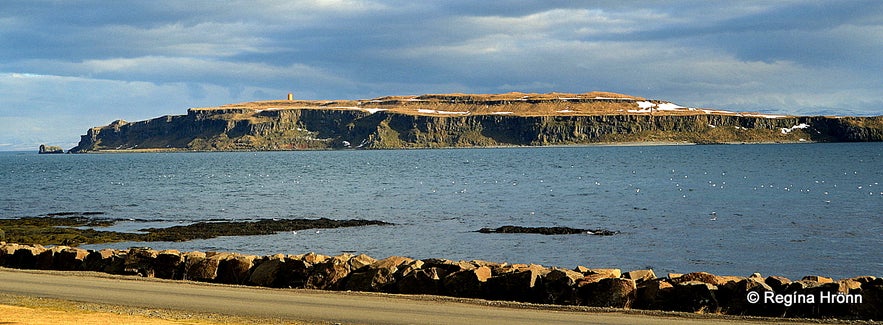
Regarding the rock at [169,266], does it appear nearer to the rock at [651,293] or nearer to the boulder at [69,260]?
the boulder at [69,260]

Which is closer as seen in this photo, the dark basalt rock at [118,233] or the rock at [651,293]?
the rock at [651,293]

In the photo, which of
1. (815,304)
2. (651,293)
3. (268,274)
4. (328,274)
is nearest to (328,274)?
(328,274)

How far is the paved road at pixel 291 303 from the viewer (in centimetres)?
1688

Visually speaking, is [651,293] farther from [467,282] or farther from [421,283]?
[421,283]

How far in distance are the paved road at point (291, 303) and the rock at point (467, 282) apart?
2.49 ft

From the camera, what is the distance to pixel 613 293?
709 inches

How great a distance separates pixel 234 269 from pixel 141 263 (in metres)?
3.27

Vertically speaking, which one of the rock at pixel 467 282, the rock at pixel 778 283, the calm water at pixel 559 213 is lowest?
the calm water at pixel 559 213

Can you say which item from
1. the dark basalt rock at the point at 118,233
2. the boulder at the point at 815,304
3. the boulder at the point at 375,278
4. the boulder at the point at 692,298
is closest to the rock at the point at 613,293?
the boulder at the point at 692,298

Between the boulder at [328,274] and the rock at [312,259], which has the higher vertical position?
the rock at [312,259]

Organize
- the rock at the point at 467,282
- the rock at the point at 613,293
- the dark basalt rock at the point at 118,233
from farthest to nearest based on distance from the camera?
the dark basalt rock at the point at 118,233 < the rock at the point at 467,282 < the rock at the point at 613,293

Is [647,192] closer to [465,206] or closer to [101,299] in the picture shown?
[465,206]

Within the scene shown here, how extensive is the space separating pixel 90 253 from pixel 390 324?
42.7 feet

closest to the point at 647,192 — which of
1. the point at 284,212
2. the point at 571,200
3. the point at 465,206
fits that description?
the point at 571,200
